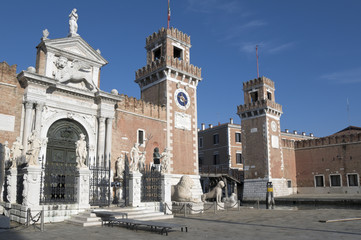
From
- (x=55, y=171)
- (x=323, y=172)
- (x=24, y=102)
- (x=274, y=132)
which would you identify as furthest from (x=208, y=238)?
(x=323, y=172)

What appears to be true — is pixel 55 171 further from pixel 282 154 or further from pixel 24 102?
pixel 282 154

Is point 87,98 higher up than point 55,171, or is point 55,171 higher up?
point 87,98

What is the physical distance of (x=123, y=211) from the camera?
13188mm

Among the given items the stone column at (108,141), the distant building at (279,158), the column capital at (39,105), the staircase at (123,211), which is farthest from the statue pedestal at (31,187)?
the distant building at (279,158)

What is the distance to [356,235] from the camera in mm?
8969

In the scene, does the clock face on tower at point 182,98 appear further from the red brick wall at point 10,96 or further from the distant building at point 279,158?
the distant building at point 279,158

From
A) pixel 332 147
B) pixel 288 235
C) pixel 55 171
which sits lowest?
pixel 288 235

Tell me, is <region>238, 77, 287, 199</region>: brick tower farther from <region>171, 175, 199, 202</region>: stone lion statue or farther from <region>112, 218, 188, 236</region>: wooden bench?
<region>112, 218, 188, 236</region>: wooden bench

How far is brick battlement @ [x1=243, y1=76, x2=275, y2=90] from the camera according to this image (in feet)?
128

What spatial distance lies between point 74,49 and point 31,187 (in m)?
10.1

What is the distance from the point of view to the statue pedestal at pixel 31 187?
11.8 metres

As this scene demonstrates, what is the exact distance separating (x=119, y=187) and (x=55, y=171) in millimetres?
6320

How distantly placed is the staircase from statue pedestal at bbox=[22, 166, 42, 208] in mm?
1466

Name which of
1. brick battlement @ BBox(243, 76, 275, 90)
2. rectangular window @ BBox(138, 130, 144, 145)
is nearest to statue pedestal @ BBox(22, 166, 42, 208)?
rectangular window @ BBox(138, 130, 144, 145)
